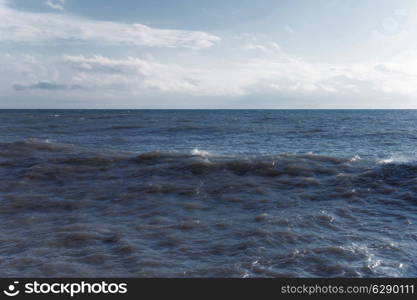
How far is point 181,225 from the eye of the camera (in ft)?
37.7

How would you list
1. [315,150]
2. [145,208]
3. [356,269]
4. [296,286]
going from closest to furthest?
[296,286] → [356,269] → [145,208] → [315,150]

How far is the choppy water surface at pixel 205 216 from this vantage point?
8.64 meters

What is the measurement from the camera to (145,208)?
13477 mm

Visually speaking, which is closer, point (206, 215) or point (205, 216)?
point (205, 216)

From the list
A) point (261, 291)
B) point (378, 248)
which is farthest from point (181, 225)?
point (378, 248)

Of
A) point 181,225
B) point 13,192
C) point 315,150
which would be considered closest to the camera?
point 181,225

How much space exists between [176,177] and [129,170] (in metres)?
3.19

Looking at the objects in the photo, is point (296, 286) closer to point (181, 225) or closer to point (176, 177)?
point (181, 225)

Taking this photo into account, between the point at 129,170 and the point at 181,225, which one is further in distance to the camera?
the point at 129,170

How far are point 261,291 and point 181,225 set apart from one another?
4809 mm

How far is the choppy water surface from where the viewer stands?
8.64 m

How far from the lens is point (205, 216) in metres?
12.5

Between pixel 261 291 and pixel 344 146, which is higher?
pixel 344 146

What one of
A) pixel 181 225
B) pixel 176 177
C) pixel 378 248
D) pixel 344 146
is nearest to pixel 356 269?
pixel 378 248
